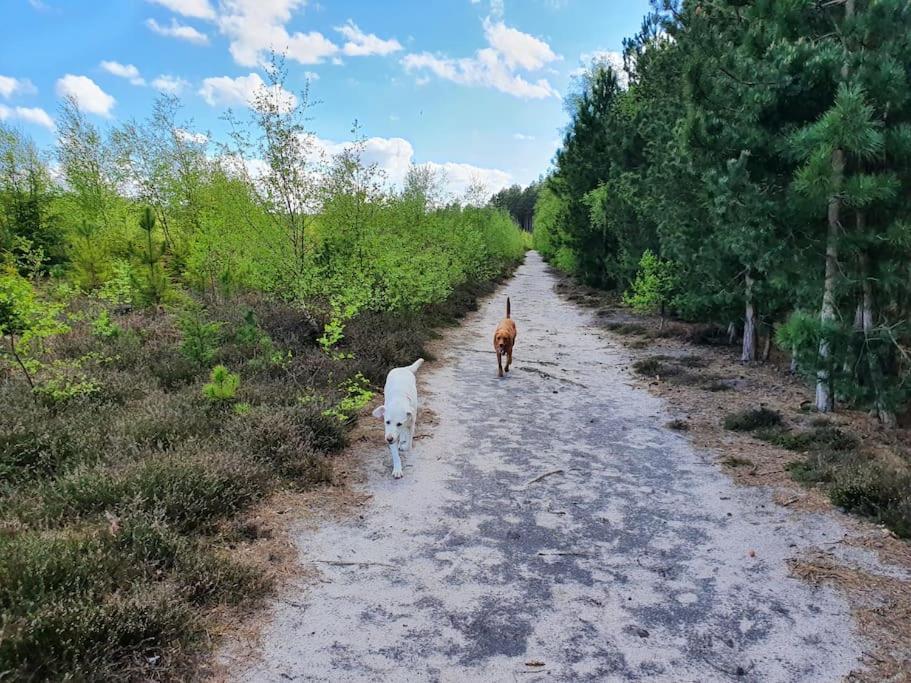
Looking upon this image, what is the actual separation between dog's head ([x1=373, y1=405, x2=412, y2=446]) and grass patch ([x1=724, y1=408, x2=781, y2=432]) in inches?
173

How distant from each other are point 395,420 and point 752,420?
4.81 metres

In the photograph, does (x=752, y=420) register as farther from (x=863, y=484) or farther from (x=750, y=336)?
(x=750, y=336)

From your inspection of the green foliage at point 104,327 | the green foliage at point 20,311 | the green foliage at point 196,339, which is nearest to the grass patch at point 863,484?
the green foliage at point 196,339

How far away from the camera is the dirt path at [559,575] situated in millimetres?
2924

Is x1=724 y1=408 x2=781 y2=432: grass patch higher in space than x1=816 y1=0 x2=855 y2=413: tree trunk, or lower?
lower

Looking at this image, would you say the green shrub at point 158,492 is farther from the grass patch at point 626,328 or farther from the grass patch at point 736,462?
the grass patch at point 626,328

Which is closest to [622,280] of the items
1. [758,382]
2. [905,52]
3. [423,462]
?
[758,382]

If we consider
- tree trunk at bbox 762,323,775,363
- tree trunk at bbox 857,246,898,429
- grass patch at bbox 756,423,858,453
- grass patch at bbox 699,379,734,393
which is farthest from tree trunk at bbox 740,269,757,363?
grass patch at bbox 756,423,858,453

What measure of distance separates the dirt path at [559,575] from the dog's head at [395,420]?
454 mm

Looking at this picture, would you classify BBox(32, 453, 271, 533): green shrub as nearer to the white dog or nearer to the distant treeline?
the white dog

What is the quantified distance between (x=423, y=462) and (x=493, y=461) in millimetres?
798

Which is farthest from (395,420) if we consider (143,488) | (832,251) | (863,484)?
(832,251)

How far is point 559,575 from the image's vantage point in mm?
3742

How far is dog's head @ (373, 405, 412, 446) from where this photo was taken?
212 inches
